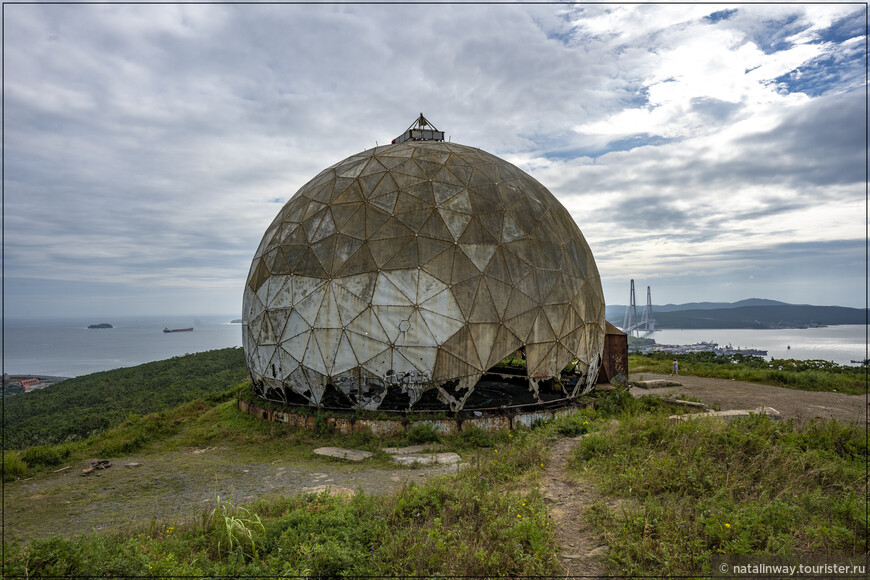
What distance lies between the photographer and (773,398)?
16391 mm

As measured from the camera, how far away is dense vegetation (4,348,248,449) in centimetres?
2019

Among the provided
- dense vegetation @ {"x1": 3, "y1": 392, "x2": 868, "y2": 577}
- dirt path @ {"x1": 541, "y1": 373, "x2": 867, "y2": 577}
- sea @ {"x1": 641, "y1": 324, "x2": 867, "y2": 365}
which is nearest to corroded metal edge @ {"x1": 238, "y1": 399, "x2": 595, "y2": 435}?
dirt path @ {"x1": 541, "y1": 373, "x2": 867, "y2": 577}

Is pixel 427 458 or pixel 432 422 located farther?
pixel 432 422

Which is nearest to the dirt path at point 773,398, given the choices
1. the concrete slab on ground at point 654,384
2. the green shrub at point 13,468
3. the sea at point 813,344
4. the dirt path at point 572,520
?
the concrete slab on ground at point 654,384

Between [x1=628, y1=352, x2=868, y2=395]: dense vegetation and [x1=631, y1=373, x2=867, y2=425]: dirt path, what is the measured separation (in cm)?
129

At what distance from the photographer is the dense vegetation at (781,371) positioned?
1938 cm

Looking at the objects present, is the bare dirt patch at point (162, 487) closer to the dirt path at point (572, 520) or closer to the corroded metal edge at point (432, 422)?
the corroded metal edge at point (432, 422)

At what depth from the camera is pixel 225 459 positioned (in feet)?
37.2

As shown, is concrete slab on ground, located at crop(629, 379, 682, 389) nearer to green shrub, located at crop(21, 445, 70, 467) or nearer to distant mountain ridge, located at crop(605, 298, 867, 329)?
green shrub, located at crop(21, 445, 70, 467)

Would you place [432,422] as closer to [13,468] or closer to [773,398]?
[13,468]

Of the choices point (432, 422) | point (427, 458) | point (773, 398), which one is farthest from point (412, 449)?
point (773, 398)

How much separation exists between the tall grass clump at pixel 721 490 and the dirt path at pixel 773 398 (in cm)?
567

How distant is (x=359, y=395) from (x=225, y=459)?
3.88 metres

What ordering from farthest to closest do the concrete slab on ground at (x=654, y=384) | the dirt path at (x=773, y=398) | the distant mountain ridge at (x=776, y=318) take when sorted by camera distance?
the distant mountain ridge at (x=776, y=318), the concrete slab on ground at (x=654, y=384), the dirt path at (x=773, y=398)
